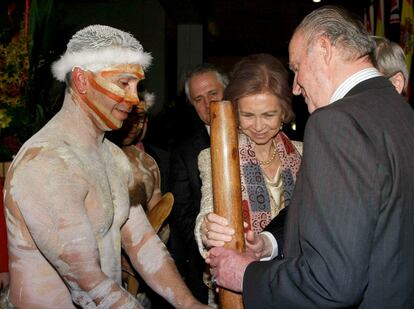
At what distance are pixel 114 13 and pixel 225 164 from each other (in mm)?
7904

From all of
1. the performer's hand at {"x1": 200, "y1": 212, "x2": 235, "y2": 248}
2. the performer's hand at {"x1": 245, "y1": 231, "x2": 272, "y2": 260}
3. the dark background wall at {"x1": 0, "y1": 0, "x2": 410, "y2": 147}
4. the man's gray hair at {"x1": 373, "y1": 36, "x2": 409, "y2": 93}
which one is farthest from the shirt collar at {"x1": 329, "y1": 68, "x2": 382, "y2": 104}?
the dark background wall at {"x1": 0, "y1": 0, "x2": 410, "y2": 147}

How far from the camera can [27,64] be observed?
3.78 m

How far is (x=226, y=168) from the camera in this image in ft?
5.46

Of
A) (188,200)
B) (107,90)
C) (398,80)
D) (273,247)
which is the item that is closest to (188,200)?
(188,200)

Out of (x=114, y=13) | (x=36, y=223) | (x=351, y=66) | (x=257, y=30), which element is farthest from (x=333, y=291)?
(x=257, y=30)

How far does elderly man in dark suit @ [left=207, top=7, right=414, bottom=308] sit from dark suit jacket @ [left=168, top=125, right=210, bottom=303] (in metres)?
1.63

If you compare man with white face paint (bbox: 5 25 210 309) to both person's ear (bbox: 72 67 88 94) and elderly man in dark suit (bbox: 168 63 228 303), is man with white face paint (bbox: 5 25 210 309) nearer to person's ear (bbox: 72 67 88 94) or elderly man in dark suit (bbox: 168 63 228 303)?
person's ear (bbox: 72 67 88 94)

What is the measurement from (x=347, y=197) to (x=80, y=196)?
789 millimetres

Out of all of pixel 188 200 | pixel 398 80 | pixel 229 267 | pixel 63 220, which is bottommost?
pixel 188 200

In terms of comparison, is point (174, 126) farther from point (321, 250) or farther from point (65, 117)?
point (321, 250)

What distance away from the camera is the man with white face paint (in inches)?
65.2

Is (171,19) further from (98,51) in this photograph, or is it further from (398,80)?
(98,51)

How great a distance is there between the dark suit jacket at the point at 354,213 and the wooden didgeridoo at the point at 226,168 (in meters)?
0.22

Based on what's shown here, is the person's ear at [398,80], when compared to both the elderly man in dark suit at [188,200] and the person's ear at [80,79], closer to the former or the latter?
the elderly man in dark suit at [188,200]
